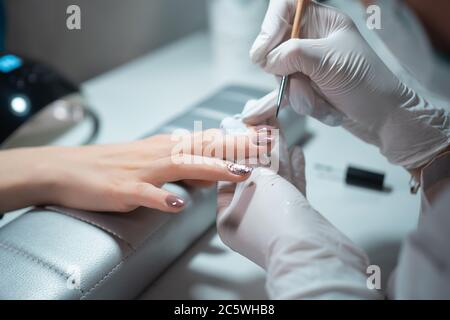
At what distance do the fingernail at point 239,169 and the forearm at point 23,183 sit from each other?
0.31 m

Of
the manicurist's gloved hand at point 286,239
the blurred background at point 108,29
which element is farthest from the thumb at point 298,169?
the blurred background at point 108,29

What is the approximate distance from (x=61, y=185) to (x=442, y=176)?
0.61 meters

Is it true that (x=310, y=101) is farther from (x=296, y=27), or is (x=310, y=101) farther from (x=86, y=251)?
(x=86, y=251)

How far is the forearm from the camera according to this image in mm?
697

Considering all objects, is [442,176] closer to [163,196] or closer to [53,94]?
[163,196]

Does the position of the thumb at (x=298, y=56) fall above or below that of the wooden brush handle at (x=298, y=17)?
below

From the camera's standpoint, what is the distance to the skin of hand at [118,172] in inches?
25.0

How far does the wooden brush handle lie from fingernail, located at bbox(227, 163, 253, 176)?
215 mm

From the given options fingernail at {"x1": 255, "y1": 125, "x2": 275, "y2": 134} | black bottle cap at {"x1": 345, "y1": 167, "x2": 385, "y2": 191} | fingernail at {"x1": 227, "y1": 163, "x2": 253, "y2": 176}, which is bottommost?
black bottle cap at {"x1": 345, "y1": 167, "x2": 385, "y2": 191}

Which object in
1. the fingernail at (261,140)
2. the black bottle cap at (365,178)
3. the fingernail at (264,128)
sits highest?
the fingernail at (264,128)

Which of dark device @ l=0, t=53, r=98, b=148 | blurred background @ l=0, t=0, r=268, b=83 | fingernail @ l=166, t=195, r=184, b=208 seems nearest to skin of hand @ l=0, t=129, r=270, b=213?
fingernail @ l=166, t=195, r=184, b=208

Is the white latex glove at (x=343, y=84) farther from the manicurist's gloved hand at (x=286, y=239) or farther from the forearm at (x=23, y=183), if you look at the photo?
the forearm at (x=23, y=183)

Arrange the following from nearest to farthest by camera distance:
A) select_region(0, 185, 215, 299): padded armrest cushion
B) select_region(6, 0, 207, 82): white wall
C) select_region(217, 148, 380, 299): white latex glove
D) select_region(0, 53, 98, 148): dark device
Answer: select_region(217, 148, 380, 299): white latex glove, select_region(0, 185, 215, 299): padded armrest cushion, select_region(0, 53, 98, 148): dark device, select_region(6, 0, 207, 82): white wall

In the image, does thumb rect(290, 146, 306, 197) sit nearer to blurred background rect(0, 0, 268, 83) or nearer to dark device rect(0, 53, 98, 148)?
dark device rect(0, 53, 98, 148)
